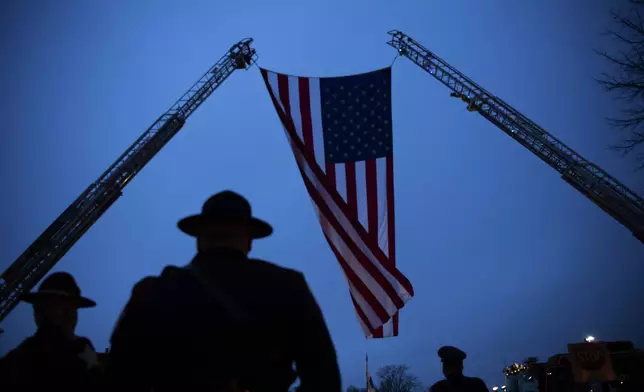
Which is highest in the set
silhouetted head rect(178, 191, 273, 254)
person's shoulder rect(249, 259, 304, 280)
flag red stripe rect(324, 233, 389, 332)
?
flag red stripe rect(324, 233, 389, 332)

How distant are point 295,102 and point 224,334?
673cm

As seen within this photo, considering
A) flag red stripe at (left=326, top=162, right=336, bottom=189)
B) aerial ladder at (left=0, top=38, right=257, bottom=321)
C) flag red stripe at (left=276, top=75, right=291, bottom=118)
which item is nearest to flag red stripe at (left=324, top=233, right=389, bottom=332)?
flag red stripe at (left=326, top=162, right=336, bottom=189)

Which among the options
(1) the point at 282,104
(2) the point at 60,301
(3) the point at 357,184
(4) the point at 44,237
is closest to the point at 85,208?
(4) the point at 44,237

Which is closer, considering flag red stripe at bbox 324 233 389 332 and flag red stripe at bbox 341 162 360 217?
flag red stripe at bbox 324 233 389 332

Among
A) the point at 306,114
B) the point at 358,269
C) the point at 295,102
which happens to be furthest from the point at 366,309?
the point at 295,102

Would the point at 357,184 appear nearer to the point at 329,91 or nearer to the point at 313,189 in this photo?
the point at 313,189

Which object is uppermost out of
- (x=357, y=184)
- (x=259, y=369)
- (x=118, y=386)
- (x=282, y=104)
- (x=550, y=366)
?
(x=282, y=104)

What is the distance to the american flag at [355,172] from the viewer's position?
655 centimetres

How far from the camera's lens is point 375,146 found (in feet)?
25.1

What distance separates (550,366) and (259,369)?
38.7ft

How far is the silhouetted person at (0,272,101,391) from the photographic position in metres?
2.56

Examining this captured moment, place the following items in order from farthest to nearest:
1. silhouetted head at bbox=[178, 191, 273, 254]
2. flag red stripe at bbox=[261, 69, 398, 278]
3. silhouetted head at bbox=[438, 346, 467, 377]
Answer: flag red stripe at bbox=[261, 69, 398, 278], silhouetted head at bbox=[438, 346, 467, 377], silhouetted head at bbox=[178, 191, 273, 254]

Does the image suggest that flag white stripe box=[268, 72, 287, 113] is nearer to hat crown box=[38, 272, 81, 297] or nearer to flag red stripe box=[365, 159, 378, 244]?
flag red stripe box=[365, 159, 378, 244]

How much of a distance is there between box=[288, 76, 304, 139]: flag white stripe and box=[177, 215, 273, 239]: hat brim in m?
5.67
